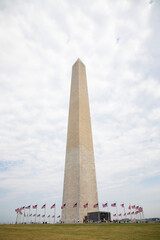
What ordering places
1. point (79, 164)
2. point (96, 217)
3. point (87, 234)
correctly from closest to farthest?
point (87, 234) < point (96, 217) < point (79, 164)

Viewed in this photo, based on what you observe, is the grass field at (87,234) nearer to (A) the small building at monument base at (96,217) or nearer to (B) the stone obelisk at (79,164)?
(A) the small building at monument base at (96,217)

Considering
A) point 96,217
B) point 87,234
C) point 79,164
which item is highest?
point 79,164

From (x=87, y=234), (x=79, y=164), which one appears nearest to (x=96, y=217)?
(x=79, y=164)

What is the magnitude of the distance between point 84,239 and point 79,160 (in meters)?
23.5

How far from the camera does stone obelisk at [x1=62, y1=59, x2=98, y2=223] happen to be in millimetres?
34250

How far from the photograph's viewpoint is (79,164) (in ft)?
119

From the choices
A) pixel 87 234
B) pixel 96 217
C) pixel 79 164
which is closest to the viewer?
pixel 87 234

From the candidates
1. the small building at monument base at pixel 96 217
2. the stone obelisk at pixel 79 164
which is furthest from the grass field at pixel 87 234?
the stone obelisk at pixel 79 164

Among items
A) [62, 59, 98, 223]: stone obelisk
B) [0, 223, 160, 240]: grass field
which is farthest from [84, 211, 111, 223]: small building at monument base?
[0, 223, 160, 240]: grass field

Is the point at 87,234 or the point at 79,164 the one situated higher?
the point at 79,164

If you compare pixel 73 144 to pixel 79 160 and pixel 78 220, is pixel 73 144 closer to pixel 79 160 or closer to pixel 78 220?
pixel 79 160

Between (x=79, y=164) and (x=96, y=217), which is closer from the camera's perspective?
(x=96, y=217)

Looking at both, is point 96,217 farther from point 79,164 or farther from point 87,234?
point 87,234

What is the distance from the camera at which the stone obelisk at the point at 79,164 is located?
112 feet
